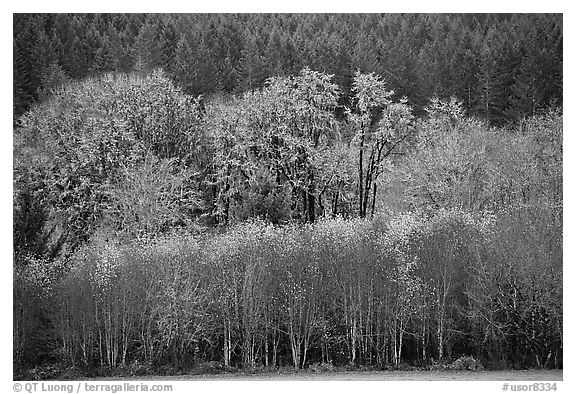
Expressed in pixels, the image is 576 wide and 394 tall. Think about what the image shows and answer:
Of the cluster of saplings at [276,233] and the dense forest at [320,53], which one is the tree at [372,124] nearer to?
the cluster of saplings at [276,233]

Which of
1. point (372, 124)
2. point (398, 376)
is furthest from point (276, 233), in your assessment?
point (372, 124)

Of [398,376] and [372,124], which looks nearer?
[398,376]

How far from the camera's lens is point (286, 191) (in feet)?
93.9

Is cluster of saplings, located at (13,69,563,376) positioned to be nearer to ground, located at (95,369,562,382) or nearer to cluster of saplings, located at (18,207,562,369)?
cluster of saplings, located at (18,207,562,369)

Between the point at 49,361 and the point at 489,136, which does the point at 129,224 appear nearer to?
the point at 49,361

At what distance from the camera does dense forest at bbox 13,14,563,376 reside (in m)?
24.4

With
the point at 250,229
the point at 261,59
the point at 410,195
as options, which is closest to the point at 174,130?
the point at 261,59

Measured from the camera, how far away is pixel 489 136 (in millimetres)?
32812

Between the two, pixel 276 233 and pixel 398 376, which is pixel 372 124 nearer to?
pixel 276 233

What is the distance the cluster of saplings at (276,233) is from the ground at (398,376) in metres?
0.73

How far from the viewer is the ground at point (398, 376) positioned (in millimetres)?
22094

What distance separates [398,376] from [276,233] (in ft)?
20.6

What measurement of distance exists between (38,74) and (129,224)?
5859 millimetres

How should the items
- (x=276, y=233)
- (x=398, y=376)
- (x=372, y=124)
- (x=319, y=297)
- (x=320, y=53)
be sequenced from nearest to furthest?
(x=398, y=376) < (x=319, y=297) < (x=276, y=233) < (x=320, y=53) < (x=372, y=124)
